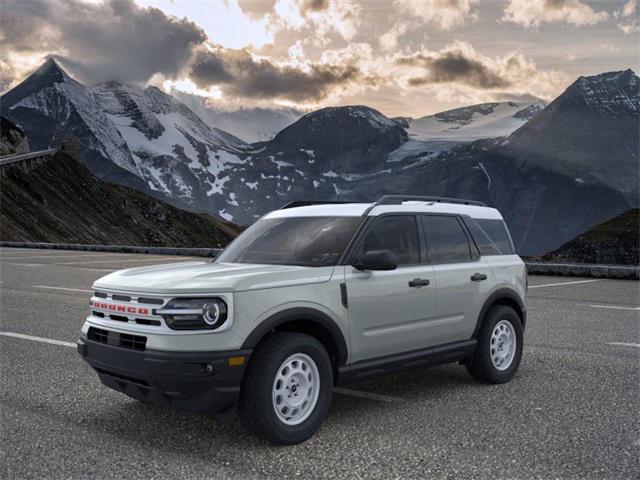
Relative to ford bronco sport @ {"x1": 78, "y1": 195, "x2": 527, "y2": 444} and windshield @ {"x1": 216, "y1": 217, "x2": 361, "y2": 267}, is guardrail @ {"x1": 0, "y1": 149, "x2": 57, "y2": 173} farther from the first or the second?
ford bronco sport @ {"x1": 78, "y1": 195, "x2": 527, "y2": 444}

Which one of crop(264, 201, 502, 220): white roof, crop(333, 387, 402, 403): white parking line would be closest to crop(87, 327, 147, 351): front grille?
crop(264, 201, 502, 220): white roof

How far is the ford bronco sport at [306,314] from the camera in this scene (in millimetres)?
4508

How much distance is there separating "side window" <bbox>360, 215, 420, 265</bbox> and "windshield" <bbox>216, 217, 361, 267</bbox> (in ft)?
0.65

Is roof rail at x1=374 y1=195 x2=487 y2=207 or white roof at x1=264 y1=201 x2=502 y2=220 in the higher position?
roof rail at x1=374 y1=195 x2=487 y2=207

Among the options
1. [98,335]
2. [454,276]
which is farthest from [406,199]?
[98,335]

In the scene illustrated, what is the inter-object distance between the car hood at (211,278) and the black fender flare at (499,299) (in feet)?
6.54

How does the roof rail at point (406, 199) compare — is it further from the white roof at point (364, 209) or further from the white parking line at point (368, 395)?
the white parking line at point (368, 395)

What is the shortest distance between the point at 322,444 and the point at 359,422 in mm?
584

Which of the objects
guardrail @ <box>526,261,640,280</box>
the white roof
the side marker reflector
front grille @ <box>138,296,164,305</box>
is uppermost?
the white roof

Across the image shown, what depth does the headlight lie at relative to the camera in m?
4.50

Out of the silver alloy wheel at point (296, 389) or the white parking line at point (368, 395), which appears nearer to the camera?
Result: the silver alloy wheel at point (296, 389)

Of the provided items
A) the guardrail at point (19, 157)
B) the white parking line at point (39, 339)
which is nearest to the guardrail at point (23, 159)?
Result: the guardrail at point (19, 157)

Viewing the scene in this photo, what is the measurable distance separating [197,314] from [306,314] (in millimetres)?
816

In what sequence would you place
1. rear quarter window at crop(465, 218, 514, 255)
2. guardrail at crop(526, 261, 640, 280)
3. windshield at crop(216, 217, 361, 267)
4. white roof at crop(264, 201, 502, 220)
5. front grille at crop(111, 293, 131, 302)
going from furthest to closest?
guardrail at crop(526, 261, 640, 280)
rear quarter window at crop(465, 218, 514, 255)
white roof at crop(264, 201, 502, 220)
windshield at crop(216, 217, 361, 267)
front grille at crop(111, 293, 131, 302)
